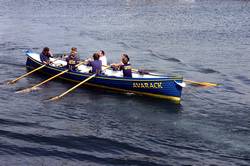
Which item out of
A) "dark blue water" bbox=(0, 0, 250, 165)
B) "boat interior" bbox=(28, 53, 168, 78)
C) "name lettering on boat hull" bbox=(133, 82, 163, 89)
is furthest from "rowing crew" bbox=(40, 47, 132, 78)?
"dark blue water" bbox=(0, 0, 250, 165)

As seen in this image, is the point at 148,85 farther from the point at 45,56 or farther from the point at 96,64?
the point at 45,56

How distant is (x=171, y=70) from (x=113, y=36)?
1919 centimetres

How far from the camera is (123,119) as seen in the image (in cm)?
2367

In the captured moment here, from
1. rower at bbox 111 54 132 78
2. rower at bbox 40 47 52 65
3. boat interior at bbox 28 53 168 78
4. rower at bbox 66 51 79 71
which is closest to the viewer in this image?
rower at bbox 111 54 132 78

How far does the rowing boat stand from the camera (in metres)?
25.7

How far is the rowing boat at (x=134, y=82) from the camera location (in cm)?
2572

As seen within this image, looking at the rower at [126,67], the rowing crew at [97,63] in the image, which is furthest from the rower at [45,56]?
the rower at [126,67]

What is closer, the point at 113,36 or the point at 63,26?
the point at 113,36

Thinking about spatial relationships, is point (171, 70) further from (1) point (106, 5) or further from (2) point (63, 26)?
(1) point (106, 5)

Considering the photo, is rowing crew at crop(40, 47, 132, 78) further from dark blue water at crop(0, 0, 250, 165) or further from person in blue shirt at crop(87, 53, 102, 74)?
dark blue water at crop(0, 0, 250, 165)

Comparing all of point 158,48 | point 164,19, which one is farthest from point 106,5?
point 158,48

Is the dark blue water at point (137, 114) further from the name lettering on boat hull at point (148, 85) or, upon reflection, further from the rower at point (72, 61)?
the rower at point (72, 61)

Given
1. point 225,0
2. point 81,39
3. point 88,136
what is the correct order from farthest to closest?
point 225,0 → point 81,39 → point 88,136

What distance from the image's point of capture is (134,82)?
26875mm
